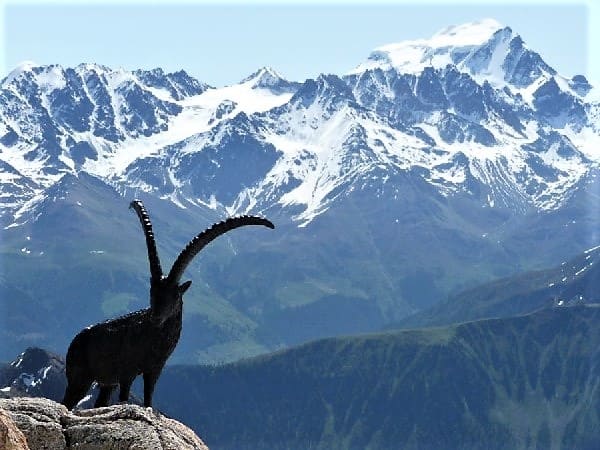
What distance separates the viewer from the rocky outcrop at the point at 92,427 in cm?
1708

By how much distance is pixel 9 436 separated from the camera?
50.8ft

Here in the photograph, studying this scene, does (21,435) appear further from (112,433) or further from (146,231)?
(146,231)

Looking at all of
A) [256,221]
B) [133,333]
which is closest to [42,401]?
[133,333]

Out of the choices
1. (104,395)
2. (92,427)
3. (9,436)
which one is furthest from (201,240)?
(9,436)

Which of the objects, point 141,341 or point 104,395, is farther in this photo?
point 104,395

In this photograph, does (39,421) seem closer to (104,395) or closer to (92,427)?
(92,427)

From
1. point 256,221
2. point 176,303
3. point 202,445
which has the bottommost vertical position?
point 202,445

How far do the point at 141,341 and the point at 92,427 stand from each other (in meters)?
3.41

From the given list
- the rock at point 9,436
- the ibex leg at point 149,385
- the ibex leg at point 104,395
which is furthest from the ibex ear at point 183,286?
the rock at point 9,436

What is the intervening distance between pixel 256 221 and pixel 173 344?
2.34 metres

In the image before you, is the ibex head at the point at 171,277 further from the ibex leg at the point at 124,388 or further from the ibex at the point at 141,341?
the ibex leg at the point at 124,388

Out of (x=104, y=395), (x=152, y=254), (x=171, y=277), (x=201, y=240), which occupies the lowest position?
(x=104, y=395)

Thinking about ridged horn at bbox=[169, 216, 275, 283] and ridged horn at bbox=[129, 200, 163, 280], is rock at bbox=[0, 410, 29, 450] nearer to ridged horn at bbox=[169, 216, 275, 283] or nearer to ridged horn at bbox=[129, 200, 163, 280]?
ridged horn at bbox=[129, 200, 163, 280]

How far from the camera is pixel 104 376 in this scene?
2066 centimetres
